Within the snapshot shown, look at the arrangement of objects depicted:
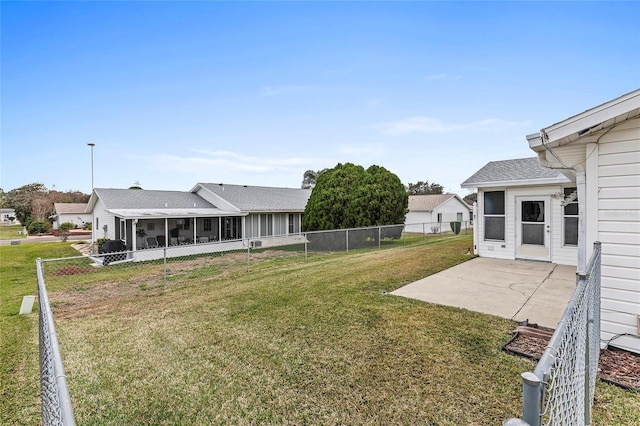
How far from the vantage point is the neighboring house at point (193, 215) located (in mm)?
16400

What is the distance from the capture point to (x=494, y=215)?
1062 cm

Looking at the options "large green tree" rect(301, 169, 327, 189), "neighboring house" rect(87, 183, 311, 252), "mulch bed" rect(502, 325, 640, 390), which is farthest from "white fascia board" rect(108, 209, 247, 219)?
"large green tree" rect(301, 169, 327, 189)

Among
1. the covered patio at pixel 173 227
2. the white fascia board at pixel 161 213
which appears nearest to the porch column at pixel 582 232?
the covered patio at pixel 173 227

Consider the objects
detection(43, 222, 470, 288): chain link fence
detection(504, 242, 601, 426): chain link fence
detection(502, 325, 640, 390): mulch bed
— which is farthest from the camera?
detection(43, 222, 470, 288): chain link fence

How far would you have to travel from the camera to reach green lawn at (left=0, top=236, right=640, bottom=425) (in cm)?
285

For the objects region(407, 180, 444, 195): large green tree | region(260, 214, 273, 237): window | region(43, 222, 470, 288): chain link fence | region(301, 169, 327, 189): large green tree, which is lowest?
region(43, 222, 470, 288): chain link fence

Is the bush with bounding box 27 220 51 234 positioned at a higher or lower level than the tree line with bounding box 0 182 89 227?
lower

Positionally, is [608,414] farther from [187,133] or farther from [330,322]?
[187,133]

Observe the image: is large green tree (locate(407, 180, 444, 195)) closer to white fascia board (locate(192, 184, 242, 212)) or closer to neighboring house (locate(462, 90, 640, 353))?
white fascia board (locate(192, 184, 242, 212))

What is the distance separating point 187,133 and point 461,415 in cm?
2004

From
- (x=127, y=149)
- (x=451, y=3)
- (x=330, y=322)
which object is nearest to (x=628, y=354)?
(x=330, y=322)

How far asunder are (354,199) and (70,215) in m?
38.5

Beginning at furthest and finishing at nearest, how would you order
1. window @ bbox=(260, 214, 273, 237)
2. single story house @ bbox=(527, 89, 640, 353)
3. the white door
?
1. window @ bbox=(260, 214, 273, 237)
2. the white door
3. single story house @ bbox=(527, 89, 640, 353)

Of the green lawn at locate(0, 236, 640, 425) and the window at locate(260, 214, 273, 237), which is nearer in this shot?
the green lawn at locate(0, 236, 640, 425)
